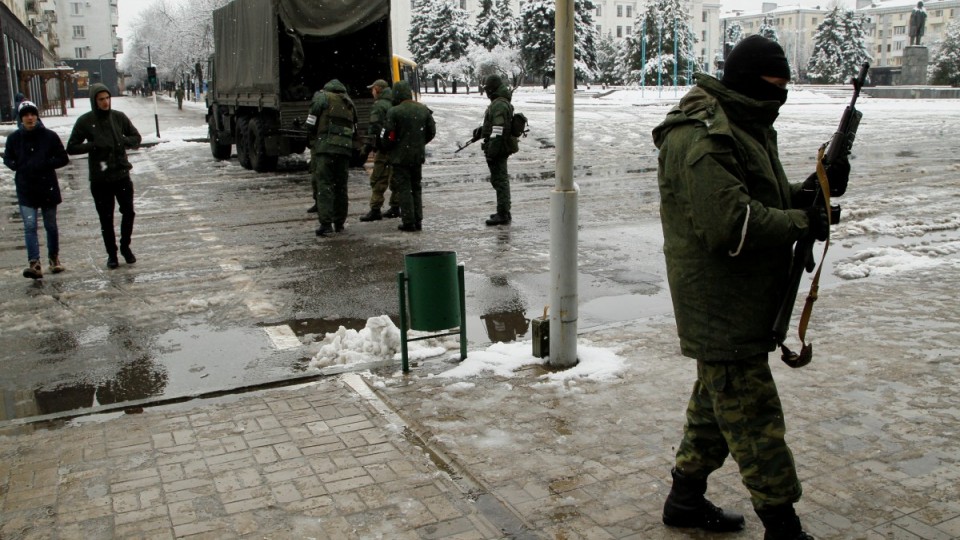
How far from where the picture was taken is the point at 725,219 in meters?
3.06

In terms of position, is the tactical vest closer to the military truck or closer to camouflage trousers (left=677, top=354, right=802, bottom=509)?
the military truck

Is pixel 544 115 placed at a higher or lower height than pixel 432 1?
lower

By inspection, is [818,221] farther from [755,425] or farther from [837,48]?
[837,48]

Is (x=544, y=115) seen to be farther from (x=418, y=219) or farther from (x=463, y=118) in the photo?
(x=418, y=219)

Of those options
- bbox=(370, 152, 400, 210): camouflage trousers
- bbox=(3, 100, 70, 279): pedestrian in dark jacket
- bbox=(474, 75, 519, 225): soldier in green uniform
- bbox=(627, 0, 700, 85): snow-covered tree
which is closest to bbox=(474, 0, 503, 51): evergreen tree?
bbox=(627, 0, 700, 85): snow-covered tree

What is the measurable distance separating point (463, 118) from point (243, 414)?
33.4m

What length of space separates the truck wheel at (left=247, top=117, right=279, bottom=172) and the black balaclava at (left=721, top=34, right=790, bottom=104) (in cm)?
1687

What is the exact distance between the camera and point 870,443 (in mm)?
4488

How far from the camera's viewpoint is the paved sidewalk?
12.5 feet

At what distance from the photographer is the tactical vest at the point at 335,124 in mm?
11148

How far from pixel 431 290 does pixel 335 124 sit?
5.84 meters

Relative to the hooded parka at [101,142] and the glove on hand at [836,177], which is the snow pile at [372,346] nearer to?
the glove on hand at [836,177]

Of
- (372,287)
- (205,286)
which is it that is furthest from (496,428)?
(205,286)

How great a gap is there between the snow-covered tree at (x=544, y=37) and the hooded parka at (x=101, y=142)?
62.5 m
